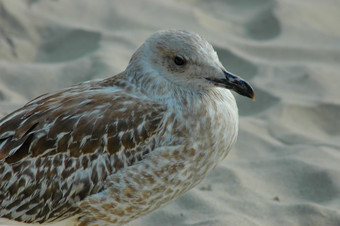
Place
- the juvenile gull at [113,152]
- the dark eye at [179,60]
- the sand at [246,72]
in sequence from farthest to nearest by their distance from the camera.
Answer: the sand at [246,72]
the dark eye at [179,60]
the juvenile gull at [113,152]

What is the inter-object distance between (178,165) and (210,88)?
52 cm

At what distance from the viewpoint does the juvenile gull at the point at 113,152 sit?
3.64 metres

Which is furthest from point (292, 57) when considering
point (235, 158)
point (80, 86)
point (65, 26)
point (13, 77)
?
point (80, 86)

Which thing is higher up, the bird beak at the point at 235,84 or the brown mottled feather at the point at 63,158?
the bird beak at the point at 235,84

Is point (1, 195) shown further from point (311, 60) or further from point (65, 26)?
point (311, 60)

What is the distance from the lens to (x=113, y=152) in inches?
144

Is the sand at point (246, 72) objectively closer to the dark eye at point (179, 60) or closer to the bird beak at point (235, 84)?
the bird beak at point (235, 84)

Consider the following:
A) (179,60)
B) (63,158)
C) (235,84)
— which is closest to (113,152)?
(63,158)

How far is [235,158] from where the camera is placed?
5.15 metres

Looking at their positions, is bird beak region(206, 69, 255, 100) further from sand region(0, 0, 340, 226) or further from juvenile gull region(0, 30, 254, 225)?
sand region(0, 0, 340, 226)

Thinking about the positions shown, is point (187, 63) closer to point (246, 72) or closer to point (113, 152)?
point (113, 152)

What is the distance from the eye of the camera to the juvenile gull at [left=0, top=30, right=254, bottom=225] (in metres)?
3.64

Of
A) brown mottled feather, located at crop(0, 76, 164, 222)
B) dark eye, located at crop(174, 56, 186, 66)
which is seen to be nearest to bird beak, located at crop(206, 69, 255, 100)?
dark eye, located at crop(174, 56, 186, 66)

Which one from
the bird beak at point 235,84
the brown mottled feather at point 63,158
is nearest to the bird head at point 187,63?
the bird beak at point 235,84
